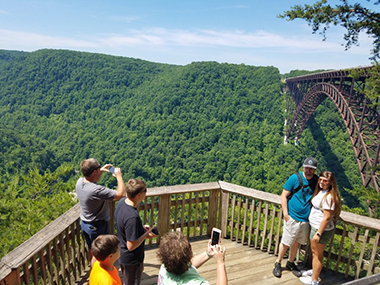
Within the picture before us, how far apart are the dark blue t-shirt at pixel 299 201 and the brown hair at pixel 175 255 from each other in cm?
187

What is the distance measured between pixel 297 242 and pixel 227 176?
141 ft

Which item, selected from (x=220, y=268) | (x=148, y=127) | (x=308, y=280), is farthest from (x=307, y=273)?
(x=148, y=127)

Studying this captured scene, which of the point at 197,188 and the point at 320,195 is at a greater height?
the point at 320,195

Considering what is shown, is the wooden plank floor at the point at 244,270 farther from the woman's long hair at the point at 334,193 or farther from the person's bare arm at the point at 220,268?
the person's bare arm at the point at 220,268

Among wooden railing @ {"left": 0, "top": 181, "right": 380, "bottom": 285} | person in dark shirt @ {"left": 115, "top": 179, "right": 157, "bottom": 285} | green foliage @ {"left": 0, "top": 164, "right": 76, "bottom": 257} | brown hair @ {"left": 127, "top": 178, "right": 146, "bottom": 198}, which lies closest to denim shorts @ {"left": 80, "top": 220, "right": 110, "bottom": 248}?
wooden railing @ {"left": 0, "top": 181, "right": 380, "bottom": 285}

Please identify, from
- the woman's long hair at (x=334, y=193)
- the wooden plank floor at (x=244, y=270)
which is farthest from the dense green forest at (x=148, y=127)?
the woman's long hair at (x=334, y=193)

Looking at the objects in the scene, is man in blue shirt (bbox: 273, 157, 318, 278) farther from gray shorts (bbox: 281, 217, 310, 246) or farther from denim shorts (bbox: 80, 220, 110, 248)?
denim shorts (bbox: 80, 220, 110, 248)

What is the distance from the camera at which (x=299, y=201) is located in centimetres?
300

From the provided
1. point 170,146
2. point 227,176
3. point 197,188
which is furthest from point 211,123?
point 197,188

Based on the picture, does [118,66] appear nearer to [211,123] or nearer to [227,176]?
[211,123]

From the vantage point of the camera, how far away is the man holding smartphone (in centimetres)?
242

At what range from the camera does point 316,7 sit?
715cm

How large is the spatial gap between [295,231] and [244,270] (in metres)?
0.79

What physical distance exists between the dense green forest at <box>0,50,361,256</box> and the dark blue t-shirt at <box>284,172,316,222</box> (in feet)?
25.0
